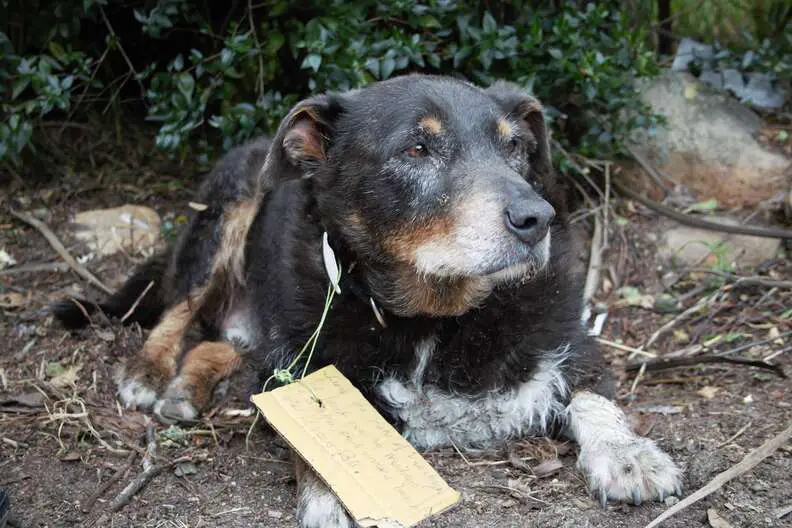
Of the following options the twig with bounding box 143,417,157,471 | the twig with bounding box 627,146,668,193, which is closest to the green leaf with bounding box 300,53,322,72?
the twig with bounding box 143,417,157,471

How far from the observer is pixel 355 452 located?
3.56 m

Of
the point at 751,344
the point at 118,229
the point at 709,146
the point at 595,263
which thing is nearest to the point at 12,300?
the point at 118,229

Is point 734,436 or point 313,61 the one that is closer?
point 734,436

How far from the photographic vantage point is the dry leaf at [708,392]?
4.52m

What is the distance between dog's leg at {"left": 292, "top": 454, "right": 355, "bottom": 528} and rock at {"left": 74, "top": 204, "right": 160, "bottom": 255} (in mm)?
3284

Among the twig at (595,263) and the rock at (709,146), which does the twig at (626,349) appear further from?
the rock at (709,146)

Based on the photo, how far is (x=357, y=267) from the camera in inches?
160

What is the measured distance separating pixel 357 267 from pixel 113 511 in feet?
4.82

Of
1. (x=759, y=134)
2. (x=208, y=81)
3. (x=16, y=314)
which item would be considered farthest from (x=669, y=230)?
(x=16, y=314)

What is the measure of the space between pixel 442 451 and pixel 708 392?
149cm

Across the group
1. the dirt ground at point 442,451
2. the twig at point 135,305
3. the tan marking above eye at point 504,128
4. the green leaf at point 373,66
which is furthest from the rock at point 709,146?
the twig at point 135,305

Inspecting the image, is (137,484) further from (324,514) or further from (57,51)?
(57,51)

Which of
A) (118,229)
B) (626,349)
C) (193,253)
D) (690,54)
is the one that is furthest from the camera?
(690,54)

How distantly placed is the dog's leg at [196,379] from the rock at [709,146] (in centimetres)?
330
